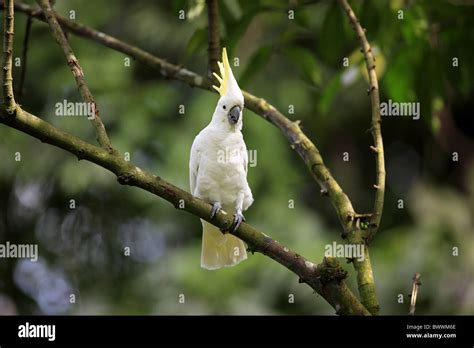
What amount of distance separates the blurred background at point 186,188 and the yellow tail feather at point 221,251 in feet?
4.66

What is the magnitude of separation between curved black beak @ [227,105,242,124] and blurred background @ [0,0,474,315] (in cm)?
128

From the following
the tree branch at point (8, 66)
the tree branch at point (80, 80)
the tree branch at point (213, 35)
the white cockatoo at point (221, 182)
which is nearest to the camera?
the tree branch at point (8, 66)

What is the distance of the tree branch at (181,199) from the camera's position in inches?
83.1

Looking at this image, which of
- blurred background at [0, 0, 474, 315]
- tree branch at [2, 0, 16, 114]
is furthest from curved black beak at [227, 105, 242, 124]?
blurred background at [0, 0, 474, 315]

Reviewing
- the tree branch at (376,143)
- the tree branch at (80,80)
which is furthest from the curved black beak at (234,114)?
the tree branch at (80,80)

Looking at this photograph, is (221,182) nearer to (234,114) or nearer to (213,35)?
(234,114)

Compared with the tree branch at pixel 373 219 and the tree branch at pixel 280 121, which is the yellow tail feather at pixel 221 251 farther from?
the tree branch at pixel 373 219

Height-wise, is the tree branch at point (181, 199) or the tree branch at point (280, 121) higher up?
the tree branch at point (280, 121)

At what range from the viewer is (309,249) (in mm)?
5355

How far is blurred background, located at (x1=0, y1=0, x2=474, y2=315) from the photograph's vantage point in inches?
210

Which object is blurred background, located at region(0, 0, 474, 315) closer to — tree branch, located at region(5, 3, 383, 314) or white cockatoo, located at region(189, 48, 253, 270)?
tree branch, located at region(5, 3, 383, 314)
